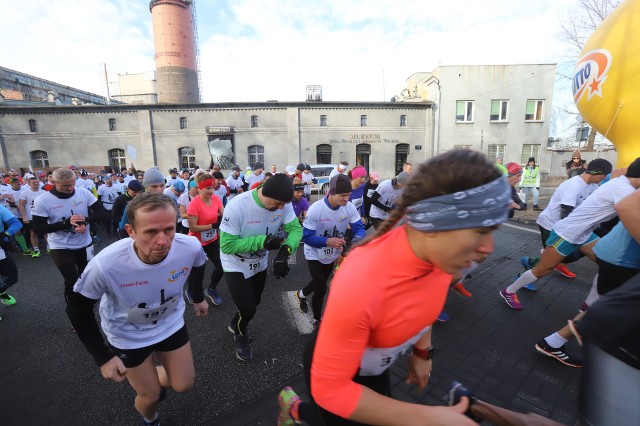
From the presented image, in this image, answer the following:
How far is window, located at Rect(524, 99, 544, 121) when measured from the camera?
86.4 feet

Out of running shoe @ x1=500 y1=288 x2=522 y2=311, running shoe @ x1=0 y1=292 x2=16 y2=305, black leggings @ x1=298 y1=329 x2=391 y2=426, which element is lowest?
running shoe @ x1=0 y1=292 x2=16 y2=305

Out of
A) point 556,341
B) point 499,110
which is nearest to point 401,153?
point 499,110

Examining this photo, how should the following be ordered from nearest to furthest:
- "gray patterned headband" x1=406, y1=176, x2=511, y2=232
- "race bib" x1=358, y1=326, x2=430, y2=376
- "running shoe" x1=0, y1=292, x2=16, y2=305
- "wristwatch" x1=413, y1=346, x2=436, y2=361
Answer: "gray patterned headband" x1=406, y1=176, x2=511, y2=232
"race bib" x1=358, y1=326, x2=430, y2=376
"wristwatch" x1=413, y1=346, x2=436, y2=361
"running shoe" x1=0, y1=292, x2=16, y2=305

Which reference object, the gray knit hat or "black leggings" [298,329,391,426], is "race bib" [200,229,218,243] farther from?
"black leggings" [298,329,391,426]

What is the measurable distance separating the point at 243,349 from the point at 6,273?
3861 millimetres

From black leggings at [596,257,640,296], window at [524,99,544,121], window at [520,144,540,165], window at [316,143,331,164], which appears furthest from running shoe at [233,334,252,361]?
window at [524,99,544,121]

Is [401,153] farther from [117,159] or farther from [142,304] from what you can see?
[142,304]

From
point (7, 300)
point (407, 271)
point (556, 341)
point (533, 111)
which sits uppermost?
point (533, 111)

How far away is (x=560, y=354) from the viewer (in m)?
3.25

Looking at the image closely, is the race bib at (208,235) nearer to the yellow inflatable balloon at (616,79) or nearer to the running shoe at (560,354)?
the running shoe at (560,354)

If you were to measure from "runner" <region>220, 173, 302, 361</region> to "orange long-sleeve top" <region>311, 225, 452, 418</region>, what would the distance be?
6.97ft

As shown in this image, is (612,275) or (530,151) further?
(530,151)

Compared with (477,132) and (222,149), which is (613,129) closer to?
(477,132)

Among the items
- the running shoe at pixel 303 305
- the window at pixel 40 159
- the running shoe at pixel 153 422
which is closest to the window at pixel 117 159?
the window at pixel 40 159
